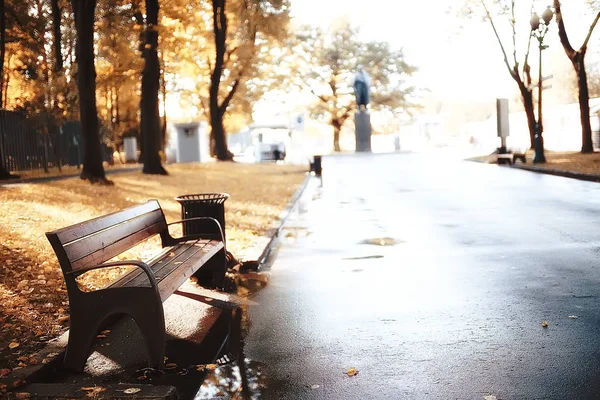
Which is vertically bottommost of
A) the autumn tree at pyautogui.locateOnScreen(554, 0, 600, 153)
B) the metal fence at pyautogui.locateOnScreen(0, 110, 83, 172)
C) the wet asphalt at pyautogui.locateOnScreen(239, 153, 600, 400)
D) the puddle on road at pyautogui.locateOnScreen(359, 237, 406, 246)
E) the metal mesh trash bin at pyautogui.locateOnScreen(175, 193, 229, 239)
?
the wet asphalt at pyautogui.locateOnScreen(239, 153, 600, 400)

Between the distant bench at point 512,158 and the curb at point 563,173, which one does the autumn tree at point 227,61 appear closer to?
the distant bench at point 512,158

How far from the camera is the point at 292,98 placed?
6812 centimetres

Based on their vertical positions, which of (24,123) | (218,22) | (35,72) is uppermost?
(218,22)

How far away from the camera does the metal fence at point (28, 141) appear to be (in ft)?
89.7

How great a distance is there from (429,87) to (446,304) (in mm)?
63201

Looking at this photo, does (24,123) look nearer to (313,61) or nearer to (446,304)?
(446,304)

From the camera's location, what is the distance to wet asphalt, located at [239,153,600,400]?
441cm

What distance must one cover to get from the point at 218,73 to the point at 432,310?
33498mm

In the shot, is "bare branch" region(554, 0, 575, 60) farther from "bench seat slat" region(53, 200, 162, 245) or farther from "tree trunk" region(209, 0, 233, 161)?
"bench seat slat" region(53, 200, 162, 245)

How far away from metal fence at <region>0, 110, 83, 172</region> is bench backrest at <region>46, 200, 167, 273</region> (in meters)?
19.8

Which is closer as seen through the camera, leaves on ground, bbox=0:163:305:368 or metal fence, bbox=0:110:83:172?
leaves on ground, bbox=0:163:305:368

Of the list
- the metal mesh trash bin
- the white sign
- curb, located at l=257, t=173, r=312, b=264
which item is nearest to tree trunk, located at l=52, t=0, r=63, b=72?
curb, located at l=257, t=173, r=312, b=264

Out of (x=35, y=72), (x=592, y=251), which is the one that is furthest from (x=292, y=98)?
(x=592, y=251)

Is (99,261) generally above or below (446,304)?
above
